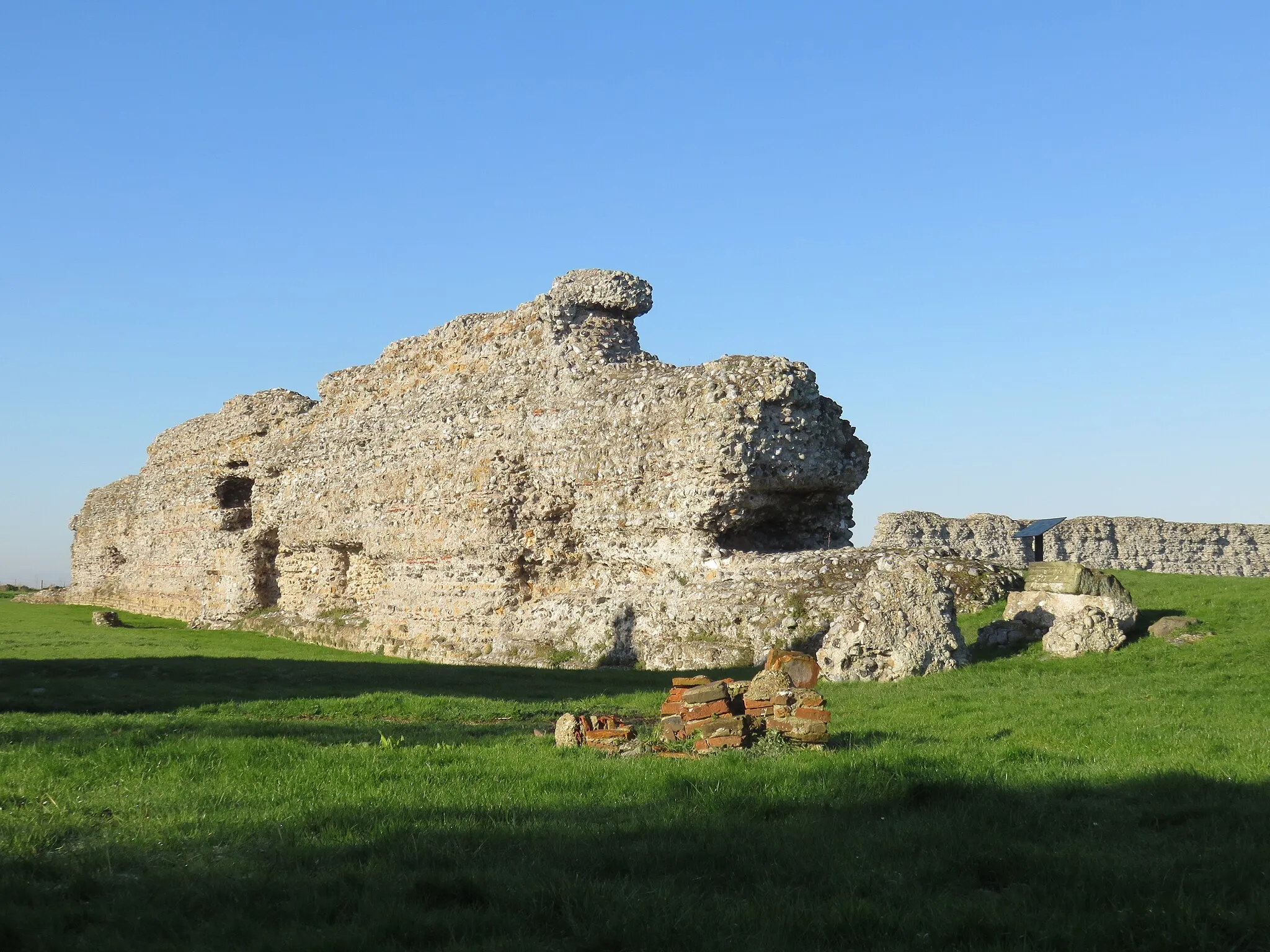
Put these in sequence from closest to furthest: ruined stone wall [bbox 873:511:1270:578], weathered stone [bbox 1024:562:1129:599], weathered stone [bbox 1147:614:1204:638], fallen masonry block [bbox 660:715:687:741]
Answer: fallen masonry block [bbox 660:715:687:741], weathered stone [bbox 1147:614:1204:638], weathered stone [bbox 1024:562:1129:599], ruined stone wall [bbox 873:511:1270:578]

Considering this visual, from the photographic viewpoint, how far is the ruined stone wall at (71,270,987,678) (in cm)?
1443

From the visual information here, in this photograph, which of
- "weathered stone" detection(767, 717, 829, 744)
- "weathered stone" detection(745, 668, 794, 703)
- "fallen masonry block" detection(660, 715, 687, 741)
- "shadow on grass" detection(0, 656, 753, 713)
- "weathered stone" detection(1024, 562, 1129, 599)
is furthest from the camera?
"weathered stone" detection(1024, 562, 1129, 599)

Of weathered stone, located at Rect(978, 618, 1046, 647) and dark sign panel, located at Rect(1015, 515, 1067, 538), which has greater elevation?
dark sign panel, located at Rect(1015, 515, 1067, 538)

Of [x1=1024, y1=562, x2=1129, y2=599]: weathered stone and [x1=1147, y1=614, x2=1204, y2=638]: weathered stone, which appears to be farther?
[x1=1024, y1=562, x2=1129, y2=599]: weathered stone

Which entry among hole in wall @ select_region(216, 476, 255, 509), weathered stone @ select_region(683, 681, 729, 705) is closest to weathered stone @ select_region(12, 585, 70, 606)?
hole in wall @ select_region(216, 476, 255, 509)

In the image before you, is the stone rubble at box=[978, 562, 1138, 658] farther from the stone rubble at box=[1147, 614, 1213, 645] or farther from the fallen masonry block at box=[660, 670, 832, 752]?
the fallen masonry block at box=[660, 670, 832, 752]

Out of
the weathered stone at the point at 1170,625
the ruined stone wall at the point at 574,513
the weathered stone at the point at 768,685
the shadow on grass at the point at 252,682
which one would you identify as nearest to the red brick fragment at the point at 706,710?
the weathered stone at the point at 768,685

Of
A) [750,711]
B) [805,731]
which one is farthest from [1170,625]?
[805,731]

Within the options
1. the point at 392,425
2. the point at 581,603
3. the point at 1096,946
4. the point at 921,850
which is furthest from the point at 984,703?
the point at 392,425

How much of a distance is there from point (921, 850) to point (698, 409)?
10.9m

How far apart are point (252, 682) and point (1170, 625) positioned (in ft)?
35.6

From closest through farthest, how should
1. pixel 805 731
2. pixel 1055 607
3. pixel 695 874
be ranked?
pixel 695 874 → pixel 805 731 → pixel 1055 607

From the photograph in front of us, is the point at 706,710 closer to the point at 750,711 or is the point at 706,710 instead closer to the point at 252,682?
the point at 750,711

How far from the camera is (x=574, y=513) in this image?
681 inches
